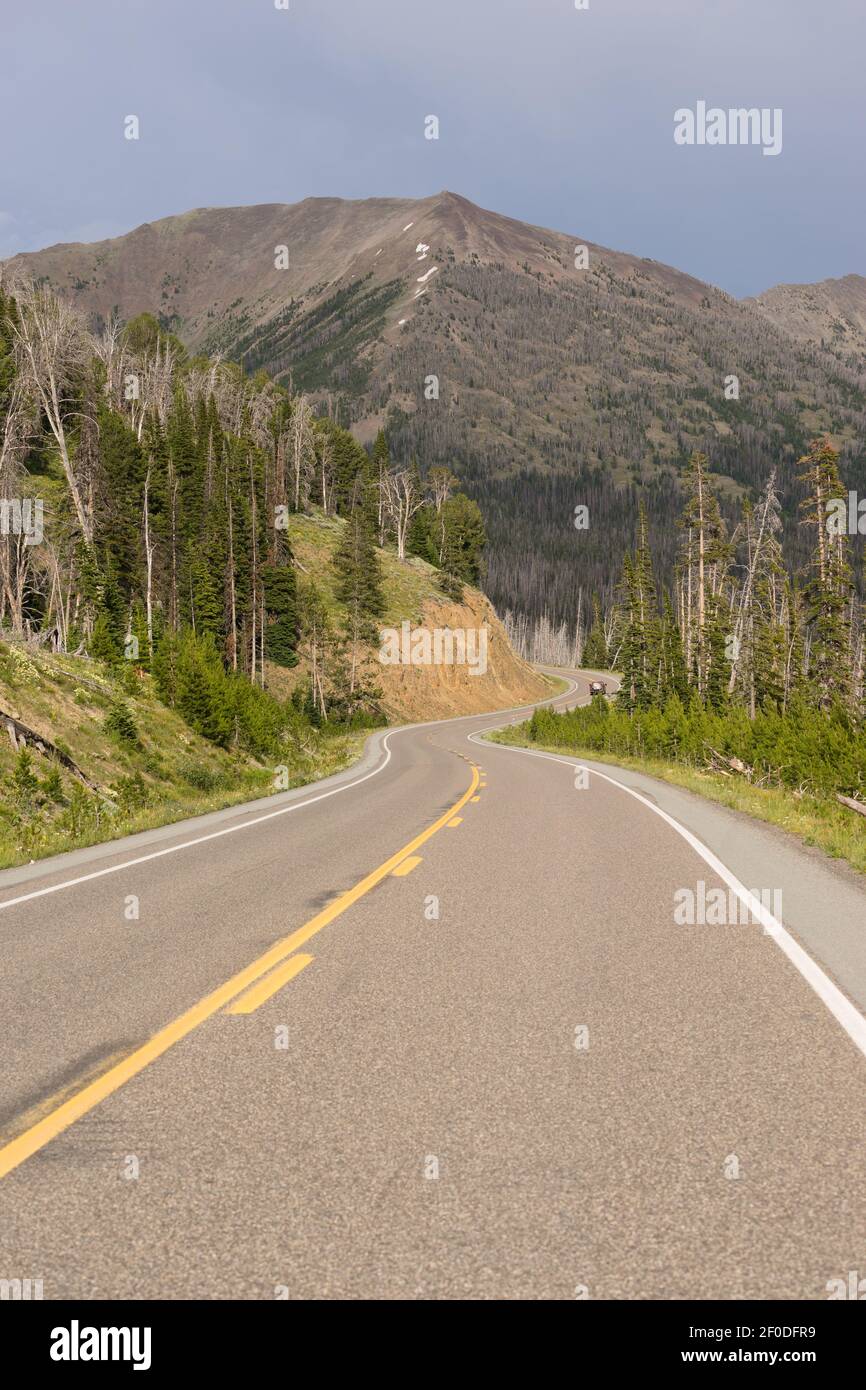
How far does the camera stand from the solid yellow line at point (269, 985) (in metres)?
5.38

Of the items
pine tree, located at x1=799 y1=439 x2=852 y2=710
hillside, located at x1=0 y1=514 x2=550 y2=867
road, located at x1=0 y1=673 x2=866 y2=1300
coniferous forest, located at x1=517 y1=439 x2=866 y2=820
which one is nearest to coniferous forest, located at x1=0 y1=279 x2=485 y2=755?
hillside, located at x1=0 y1=514 x2=550 y2=867

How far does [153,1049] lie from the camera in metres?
4.64

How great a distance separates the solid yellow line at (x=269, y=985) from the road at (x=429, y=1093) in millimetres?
28

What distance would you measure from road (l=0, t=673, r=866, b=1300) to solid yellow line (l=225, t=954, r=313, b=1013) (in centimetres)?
3

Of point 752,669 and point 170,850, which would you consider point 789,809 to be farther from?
point 752,669

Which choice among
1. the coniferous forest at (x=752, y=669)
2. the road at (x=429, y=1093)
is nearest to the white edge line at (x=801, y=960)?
the road at (x=429, y=1093)

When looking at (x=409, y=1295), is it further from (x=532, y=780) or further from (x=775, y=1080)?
(x=532, y=780)

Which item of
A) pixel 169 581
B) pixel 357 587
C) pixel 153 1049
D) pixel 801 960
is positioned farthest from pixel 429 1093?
pixel 357 587

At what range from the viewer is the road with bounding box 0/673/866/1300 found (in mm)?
2803

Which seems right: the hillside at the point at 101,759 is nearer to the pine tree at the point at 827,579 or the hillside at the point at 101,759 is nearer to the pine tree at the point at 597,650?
the pine tree at the point at 827,579

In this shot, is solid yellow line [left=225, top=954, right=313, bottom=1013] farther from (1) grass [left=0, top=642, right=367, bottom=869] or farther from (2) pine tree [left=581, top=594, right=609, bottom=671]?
(2) pine tree [left=581, top=594, right=609, bottom=671]

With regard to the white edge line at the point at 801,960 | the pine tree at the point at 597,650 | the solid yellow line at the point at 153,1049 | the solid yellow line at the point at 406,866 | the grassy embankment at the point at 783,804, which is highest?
the pine tree at the point at 597,650

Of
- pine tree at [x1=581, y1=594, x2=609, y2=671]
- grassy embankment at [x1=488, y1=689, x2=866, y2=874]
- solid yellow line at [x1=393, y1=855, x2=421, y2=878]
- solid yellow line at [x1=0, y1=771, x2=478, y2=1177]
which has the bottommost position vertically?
grassy embankment at [x1=488, y1=689, x2=866, y2=874]
